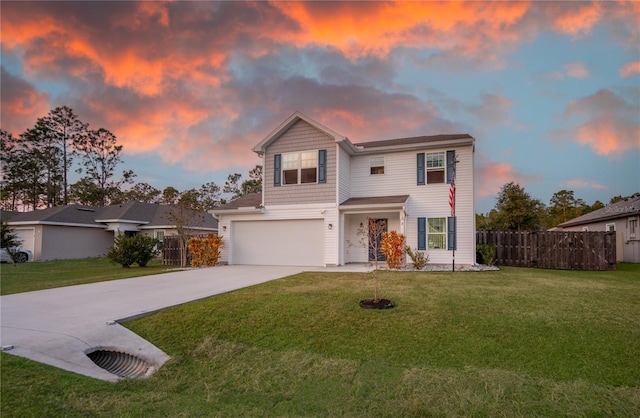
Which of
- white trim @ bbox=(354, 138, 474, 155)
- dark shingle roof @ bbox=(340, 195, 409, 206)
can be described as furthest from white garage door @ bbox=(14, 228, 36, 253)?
white trim @ bbox=(354, 138, 474, 155)

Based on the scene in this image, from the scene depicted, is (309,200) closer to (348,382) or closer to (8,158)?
(348,382)

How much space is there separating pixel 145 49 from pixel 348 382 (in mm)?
13800

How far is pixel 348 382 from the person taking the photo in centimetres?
380

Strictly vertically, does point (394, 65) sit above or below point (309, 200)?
above

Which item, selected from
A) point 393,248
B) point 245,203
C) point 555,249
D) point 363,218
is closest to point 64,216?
point 245,203

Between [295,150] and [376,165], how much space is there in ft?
13.0

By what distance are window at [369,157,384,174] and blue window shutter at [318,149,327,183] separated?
96.0 inches

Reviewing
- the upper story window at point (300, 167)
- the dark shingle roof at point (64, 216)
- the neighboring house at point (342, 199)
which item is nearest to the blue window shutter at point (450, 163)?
the neighboring house at point (342, 199)

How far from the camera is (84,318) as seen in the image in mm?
5699

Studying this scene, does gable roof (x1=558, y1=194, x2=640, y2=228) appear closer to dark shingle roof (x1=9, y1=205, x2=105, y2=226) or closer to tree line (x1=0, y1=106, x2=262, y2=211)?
tree line (x1=0, y1=106, x2=262, y2=211)

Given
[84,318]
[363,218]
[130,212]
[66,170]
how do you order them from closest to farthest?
[84,318], [363,218], [130,212], [66,170]

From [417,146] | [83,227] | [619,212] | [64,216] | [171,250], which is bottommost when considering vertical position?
[171,250]

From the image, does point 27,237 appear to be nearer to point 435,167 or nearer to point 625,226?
point 435,167

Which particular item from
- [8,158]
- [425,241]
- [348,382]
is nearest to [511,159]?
[425,241]
